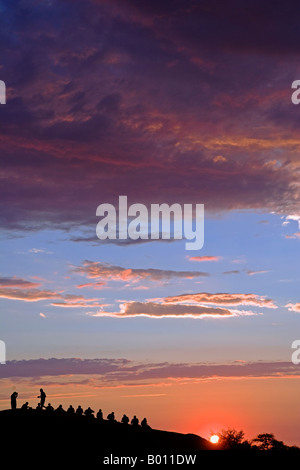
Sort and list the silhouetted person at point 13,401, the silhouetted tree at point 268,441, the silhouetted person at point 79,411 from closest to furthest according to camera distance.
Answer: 1. the silhouetted person at point 13,401
2. the silhouetted person at point 79,411
3. the silhouetted tree at point 268,441

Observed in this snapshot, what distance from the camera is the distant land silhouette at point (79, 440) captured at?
5922 cm

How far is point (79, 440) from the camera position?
64625mm

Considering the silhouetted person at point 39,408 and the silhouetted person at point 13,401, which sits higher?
the silhouetted person at point 13,401

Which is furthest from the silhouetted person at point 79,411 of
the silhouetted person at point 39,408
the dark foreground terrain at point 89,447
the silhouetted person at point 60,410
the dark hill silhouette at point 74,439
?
the silhouetted person at point 39,408

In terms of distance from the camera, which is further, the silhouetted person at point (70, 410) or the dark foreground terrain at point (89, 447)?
the silhouetted person at point (70, 410)

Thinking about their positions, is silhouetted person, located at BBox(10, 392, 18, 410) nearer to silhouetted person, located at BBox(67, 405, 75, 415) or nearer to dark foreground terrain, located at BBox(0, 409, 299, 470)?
dark foreground terrain, located at BBox(0, 409, 299, 470)

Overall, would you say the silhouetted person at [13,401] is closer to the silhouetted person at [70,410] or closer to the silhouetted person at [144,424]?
the silhouetted person at [70,410]

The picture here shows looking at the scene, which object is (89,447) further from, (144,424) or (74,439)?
(144,424)

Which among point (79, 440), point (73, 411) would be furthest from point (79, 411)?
point (79, 440)

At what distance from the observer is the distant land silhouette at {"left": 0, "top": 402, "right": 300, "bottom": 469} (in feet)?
Answer: 194
